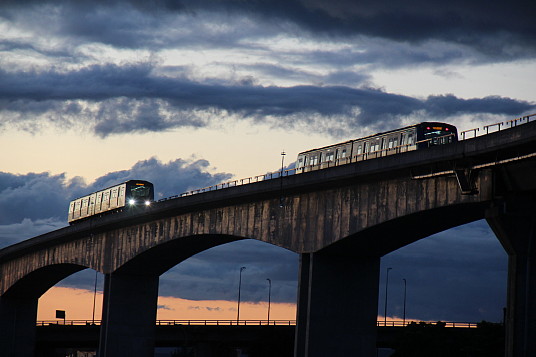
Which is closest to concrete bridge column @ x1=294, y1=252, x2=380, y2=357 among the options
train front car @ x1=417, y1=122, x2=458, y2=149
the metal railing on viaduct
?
the metal railing on viaduct

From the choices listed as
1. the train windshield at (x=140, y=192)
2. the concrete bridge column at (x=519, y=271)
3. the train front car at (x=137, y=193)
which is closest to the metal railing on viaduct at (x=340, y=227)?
the concrete bridge column at (x=519, y=271)

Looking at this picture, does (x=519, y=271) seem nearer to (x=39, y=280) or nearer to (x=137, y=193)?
(x=137, y=193)

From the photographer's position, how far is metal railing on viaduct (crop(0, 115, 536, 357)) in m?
39.2

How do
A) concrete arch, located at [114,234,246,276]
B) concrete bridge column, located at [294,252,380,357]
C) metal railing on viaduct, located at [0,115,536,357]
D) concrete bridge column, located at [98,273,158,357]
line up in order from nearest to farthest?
Result: metal railing on viaduct, located at [0,115,536,357], concrete bridge column, located at [294,252,380,357], concrete arch, located at [114,234,246,276], concrete bridge column, located at [98,273,158,357]

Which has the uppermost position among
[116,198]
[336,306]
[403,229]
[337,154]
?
[337,154]

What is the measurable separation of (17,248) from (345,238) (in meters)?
55.5

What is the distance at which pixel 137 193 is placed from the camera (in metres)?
81.3

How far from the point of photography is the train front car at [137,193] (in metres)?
80.6

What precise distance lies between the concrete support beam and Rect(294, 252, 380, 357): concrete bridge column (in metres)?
58.4

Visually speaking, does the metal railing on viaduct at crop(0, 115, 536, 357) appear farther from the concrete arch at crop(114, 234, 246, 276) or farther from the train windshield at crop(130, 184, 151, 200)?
the train windshield at crop(130, 184, 151, 200)

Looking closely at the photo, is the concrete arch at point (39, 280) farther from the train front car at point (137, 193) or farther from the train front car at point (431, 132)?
the train front car at point (431, 132)

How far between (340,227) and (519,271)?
1279 cm

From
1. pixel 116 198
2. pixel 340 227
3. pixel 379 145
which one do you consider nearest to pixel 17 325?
pixel 116 198

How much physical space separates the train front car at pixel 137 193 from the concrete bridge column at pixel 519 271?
148 feet
